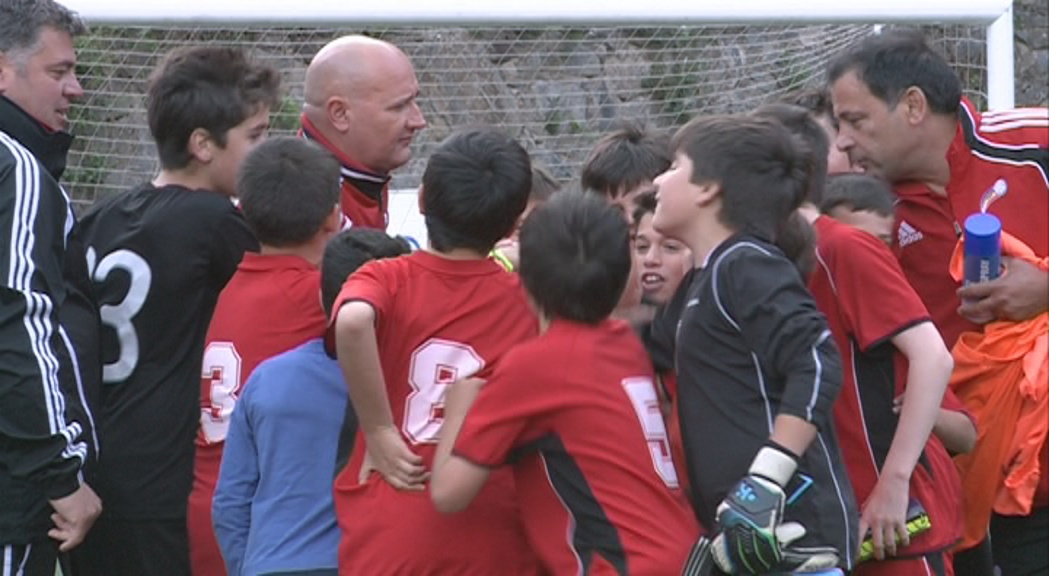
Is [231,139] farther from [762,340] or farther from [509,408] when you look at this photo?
[762,340]

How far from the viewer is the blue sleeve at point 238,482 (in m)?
3.47

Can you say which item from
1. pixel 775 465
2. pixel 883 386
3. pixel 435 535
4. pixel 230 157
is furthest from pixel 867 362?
pixel 230 157

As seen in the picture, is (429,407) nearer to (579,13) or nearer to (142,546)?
(142,546)

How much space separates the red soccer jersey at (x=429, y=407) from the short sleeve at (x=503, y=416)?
0.90ft

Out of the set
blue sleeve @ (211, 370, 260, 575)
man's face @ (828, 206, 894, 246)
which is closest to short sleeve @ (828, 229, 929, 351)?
man's face @ (828, 206, 894, 246)

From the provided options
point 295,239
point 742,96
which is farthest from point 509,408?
point 742,96

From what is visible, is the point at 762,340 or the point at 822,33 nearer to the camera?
the point at 762,340

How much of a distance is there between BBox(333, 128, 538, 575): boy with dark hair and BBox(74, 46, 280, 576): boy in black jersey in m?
0.80

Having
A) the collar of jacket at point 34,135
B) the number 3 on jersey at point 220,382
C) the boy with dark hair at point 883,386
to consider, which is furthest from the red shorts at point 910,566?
the collar of jacket at point 34,135

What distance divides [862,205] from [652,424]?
866 millimetres

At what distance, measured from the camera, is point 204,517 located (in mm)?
3787

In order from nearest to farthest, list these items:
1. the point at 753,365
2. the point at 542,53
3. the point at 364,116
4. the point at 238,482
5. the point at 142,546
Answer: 1. the point at 753,365
2. the point at 238,482
3. the point at 142,546
4. the point at 364,116
5. the point at 542,53

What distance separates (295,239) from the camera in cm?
362

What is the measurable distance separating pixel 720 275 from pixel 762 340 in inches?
6.3
